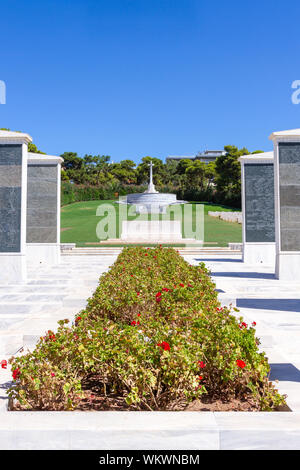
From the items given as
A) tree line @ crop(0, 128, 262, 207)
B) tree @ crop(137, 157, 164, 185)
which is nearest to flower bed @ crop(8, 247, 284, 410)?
tree line @ crop(0, 128, 262, 207)

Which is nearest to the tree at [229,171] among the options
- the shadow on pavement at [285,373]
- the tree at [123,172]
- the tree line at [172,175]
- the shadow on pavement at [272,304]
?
the tree line at [172,175]

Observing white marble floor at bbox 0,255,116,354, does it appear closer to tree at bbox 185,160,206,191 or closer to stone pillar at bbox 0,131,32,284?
stone pillar at bbox 0,131,32,284

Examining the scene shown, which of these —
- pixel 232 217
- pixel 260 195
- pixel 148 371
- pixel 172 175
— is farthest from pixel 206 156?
pixel 148 371

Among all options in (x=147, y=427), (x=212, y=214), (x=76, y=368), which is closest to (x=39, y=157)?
(x=76, y=368)

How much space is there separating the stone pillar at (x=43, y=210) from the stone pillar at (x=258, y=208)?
8.00m

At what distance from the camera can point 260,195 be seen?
15578mm

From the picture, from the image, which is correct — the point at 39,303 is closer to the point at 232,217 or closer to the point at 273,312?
the point at 273,312

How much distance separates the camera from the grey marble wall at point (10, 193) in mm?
11492

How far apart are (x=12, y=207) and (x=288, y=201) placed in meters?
8.51

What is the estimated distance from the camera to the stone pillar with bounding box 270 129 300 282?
11.5m

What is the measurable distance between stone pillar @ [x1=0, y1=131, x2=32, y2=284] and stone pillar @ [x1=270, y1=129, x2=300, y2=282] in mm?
7849

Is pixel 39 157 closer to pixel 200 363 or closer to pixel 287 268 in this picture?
Answer: pixel 287 268

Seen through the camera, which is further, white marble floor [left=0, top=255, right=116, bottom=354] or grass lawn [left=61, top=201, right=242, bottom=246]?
grass lawn [left=61, top=201, right=242, bottom=246]
